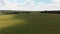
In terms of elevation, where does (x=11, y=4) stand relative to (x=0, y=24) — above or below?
above

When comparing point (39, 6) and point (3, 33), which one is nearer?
point (3, 33)

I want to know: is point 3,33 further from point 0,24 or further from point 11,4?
point 11,4

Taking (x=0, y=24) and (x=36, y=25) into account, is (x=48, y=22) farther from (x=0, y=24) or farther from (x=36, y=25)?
(x=0, y=24)

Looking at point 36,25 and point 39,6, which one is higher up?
point 39,6

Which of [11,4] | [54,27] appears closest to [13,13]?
[11,4]

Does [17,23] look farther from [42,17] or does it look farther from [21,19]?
[42,17]

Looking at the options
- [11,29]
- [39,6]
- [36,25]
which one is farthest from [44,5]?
[11,29]
